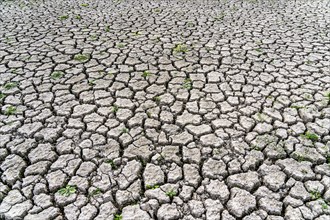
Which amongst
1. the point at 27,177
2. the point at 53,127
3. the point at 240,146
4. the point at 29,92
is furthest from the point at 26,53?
the point at 240,146

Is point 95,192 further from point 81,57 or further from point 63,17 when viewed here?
point 63,17

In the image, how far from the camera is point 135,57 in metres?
3.92

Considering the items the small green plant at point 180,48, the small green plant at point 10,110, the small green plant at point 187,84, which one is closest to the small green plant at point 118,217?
the small green plant at point 10,110

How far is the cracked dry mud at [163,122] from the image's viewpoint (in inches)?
80.6

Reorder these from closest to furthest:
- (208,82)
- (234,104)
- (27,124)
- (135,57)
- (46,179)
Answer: (46,179) → (27,124) → (234,104) → (208,82) → (135,57)

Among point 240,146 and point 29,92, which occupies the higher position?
point 29,92

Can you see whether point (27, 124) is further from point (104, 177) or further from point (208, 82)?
point (208, 82)

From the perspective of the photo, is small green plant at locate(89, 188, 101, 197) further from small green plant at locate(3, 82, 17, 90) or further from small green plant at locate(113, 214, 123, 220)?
small green plant at locate(3, 82, 17, 90)

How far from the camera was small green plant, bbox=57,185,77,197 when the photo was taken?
6.77ft

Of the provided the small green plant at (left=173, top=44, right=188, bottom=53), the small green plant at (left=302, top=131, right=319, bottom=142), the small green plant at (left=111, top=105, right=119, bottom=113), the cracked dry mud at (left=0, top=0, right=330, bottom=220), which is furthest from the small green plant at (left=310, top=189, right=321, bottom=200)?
the small green plant at (left=173, top=44, right=188, bottom=53)

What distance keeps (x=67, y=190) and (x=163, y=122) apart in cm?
107

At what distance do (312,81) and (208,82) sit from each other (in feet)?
4.03

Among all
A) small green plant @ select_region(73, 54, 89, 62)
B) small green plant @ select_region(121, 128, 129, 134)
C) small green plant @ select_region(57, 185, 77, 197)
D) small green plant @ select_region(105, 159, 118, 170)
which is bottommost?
small green plant @ select_region(105, 159, 118, 170)

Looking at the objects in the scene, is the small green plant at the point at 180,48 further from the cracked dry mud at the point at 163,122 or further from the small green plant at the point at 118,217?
the small green plant at the point at 118,217
